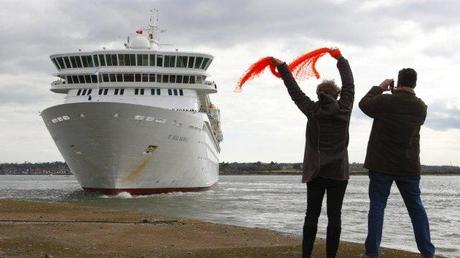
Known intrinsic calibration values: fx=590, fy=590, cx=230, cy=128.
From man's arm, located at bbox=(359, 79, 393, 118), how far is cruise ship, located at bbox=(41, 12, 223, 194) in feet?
70.4

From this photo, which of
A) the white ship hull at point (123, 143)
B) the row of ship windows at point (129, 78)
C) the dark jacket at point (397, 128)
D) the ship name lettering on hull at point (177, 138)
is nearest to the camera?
the dark jacket at point (397, 128)

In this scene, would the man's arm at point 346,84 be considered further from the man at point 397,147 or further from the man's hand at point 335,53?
the man at point 397,147

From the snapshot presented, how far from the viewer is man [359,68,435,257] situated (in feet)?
19.3

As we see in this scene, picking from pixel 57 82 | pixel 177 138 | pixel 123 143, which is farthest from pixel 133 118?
pixel 57 82

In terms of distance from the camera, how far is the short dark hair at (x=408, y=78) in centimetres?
591

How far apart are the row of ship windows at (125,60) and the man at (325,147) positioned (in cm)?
2846

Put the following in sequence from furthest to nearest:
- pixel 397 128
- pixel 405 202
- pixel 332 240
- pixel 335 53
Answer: pixel 405 202, pixel 397 128, pixel 335 53, pixel 332 240

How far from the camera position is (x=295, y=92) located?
5402 mm

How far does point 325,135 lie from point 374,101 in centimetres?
93

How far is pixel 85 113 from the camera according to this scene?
26.8m

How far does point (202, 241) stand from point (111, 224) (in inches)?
113

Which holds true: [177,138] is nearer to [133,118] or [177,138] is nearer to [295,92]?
[133,118]

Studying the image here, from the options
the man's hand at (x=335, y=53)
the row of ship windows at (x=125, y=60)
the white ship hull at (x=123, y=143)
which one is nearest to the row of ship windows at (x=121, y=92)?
the row of ship windows at (x=125, y=60)

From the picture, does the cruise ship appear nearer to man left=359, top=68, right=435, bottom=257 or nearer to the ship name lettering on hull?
the ship name lettering on hull
